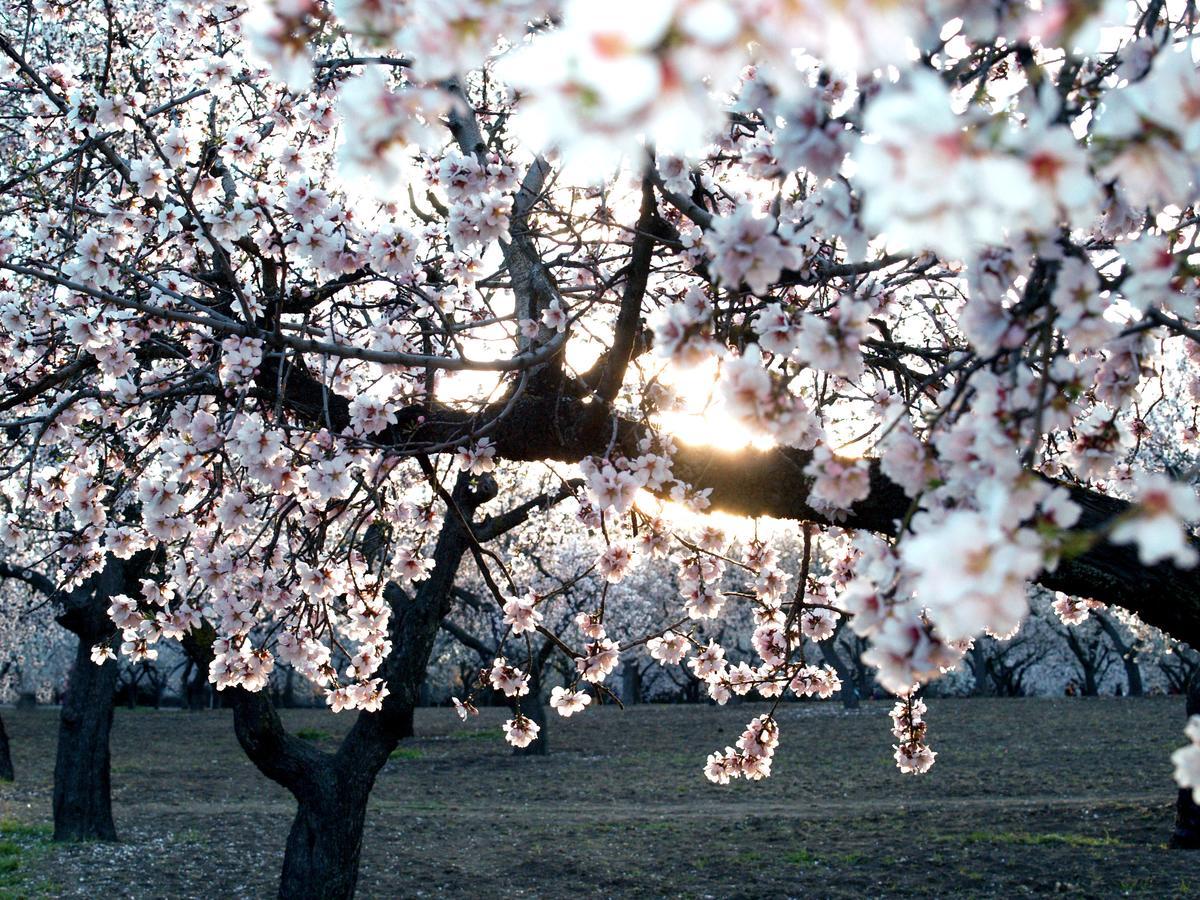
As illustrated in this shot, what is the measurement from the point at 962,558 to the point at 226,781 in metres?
16.4

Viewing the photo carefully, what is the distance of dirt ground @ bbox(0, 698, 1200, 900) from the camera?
8164 mm

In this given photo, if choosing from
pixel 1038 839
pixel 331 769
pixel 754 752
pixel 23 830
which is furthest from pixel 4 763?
pixel 754 752

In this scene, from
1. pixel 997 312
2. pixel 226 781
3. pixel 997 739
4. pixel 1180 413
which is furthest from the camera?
pixel 997 739

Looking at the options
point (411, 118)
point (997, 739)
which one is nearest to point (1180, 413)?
point (997, 739)

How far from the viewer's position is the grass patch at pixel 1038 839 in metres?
8.93

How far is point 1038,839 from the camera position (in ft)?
30.0

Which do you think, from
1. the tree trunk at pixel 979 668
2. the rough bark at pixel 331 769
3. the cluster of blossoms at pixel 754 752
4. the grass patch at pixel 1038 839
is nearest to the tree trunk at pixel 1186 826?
the grass patch at pixel 1038 839

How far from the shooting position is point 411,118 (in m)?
1.71

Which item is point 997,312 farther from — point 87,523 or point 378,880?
point 378,880

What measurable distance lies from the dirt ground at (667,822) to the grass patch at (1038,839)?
0.13ft

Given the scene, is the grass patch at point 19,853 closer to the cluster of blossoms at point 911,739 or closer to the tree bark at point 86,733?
the tree bark at point 86,733

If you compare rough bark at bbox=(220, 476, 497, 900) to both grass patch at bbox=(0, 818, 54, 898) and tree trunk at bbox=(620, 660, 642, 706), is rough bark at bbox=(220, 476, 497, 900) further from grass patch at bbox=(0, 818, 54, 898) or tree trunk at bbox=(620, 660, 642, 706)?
tree trunk at bbox=(620, 660, 642, 706)

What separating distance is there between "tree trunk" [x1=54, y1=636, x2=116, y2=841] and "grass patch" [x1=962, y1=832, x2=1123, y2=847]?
25.9ft

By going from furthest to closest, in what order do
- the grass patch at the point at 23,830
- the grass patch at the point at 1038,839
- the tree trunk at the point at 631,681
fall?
the tree trunk at the point at 631,681
the grass patch at the point at 23,830
the grass patch at the point at 1038,839
